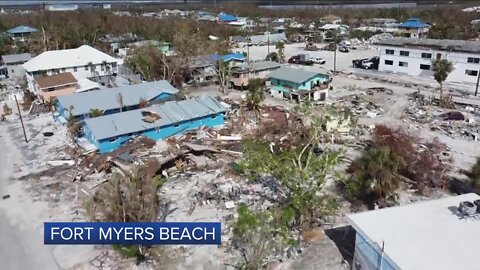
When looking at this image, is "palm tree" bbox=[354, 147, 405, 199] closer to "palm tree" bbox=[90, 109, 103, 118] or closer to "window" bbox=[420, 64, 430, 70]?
"palm tree" bbox=[90, 109, 103, 118]

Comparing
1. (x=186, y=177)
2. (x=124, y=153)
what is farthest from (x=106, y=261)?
(x=124, y=153)

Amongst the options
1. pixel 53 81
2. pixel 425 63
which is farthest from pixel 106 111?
pixel 425 63

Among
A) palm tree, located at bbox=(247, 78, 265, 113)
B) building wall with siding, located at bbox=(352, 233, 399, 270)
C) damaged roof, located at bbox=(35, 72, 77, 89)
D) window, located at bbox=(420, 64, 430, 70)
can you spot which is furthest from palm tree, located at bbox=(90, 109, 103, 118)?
window, located at bbox=(420, 64, 430, 70)

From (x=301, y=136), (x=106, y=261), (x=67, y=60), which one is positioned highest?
(x=67, y=60)

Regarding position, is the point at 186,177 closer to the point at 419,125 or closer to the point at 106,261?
the point at 106,261

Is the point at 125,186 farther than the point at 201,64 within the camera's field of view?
No

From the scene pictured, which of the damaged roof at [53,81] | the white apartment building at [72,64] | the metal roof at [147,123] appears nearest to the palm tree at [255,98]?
the metal roof at [147,123]
